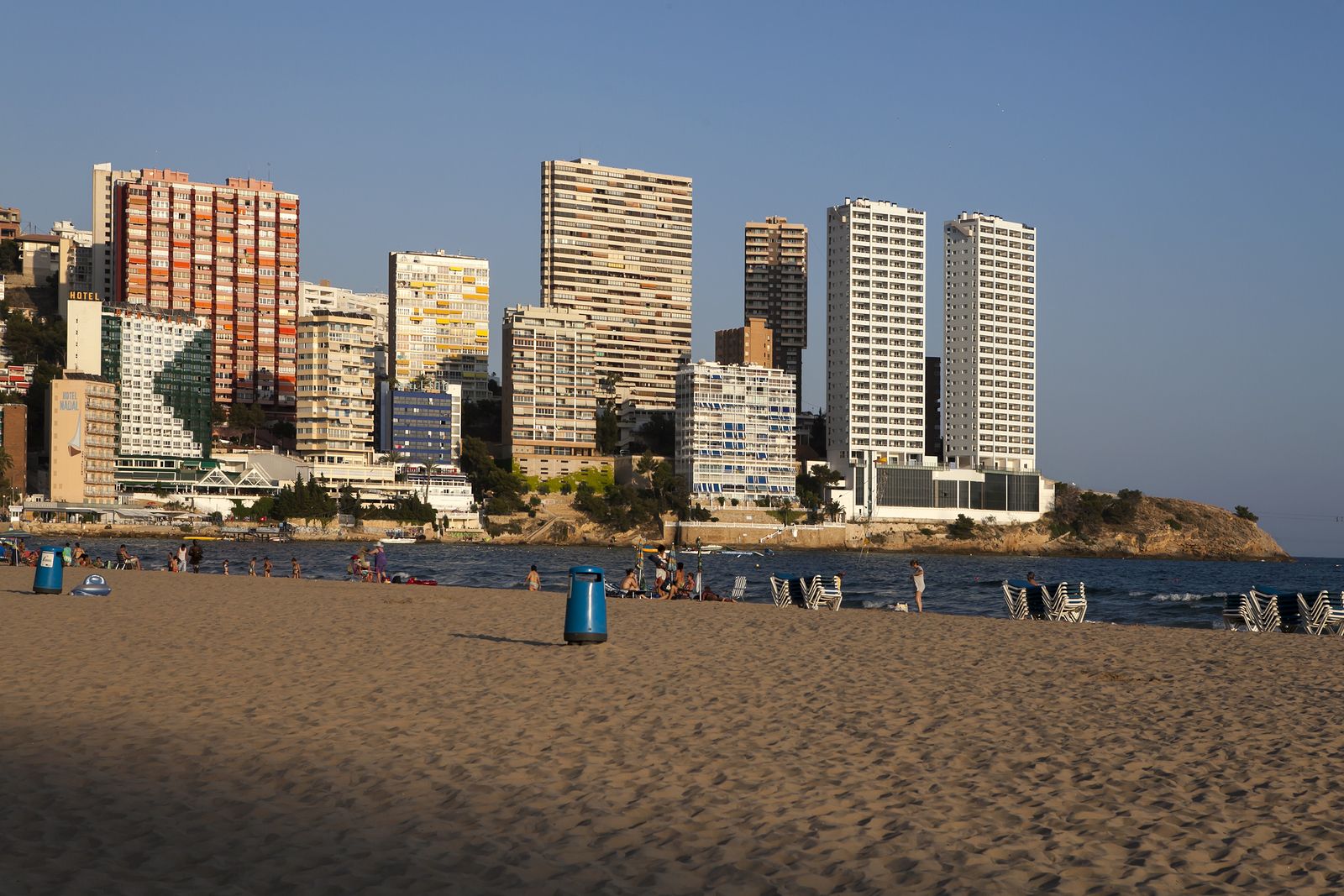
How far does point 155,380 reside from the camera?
436 feet

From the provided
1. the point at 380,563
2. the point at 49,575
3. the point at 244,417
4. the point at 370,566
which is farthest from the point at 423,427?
the point at 49,575

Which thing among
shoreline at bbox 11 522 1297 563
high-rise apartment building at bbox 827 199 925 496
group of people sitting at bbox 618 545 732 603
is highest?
high-rise apartment building at bbox 827 199 925 496

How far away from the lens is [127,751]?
988 centimetres

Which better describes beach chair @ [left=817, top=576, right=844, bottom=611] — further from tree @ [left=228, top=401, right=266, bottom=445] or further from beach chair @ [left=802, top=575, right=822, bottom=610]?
tree @ [left=228, top=401, right=266, bottom=445]

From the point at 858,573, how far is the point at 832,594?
163 ft

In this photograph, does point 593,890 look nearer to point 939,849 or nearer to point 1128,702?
point 939,849

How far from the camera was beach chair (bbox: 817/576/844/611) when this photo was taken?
29344 mm

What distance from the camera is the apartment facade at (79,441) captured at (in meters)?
122

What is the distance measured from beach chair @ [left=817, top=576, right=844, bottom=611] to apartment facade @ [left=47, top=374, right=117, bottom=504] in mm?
107806

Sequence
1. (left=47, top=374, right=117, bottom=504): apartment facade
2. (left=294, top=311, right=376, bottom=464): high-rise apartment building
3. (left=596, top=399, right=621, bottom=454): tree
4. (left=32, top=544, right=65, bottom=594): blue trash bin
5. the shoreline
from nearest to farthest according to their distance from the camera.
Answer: (left=32, top=544, right=65, bottom=594): blue trash bin
the shoreline
(left=47, top=374, right=117, bottom=504): apartment facade
(left=294, top=311, right=376, bottom=464): high-rise apartment building
(left=596, top=399, right=621, bottom=454): tree

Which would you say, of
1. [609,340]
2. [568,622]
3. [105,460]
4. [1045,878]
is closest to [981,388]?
[609,340]

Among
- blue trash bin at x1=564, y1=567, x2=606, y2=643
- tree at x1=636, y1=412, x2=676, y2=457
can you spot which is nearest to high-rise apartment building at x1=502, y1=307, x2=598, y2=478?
tree at x1=636, y1=412, x2=676, y2=457

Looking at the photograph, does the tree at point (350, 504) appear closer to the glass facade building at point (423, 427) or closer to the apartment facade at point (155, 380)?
the glass facade building at point (423, 427)

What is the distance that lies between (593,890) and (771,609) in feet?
72.7
